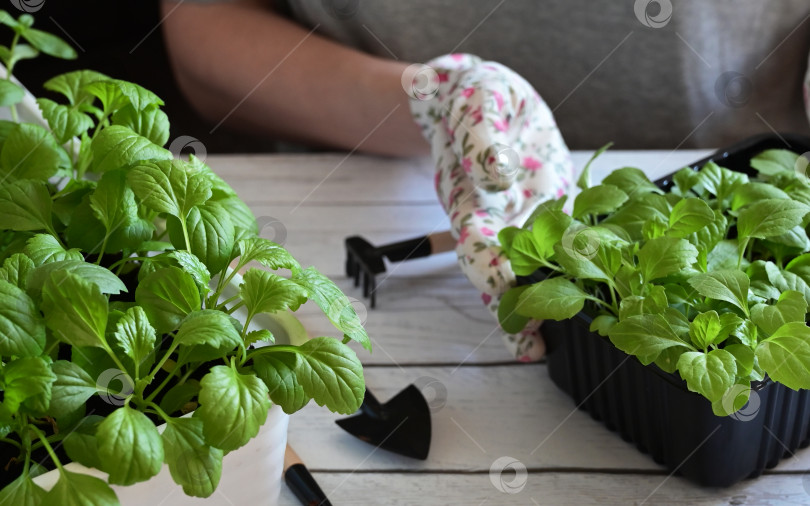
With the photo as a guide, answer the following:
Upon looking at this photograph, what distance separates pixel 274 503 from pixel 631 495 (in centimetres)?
27

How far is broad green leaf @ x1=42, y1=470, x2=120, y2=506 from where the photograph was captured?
15.3 inches

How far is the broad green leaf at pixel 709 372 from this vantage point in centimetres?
50

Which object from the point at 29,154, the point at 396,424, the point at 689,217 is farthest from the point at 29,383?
the point at 689,217

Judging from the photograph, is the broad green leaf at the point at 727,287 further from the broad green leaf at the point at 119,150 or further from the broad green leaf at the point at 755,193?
the broad green leaf at the point at 119,150

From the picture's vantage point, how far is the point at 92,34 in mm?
1510

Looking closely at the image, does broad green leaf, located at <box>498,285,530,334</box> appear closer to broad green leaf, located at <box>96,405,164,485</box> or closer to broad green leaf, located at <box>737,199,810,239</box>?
broad green leaf, located at <box>737,199,810,239</box>

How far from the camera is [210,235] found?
19.4 inches

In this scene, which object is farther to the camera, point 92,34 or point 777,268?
point 92,34

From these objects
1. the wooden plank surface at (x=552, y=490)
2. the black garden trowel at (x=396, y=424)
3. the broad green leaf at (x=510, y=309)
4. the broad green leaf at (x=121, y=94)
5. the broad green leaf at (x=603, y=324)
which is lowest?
the wooden plank surface at (x=552, y=490)

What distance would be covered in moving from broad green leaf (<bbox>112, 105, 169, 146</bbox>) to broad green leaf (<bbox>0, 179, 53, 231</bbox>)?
7cm

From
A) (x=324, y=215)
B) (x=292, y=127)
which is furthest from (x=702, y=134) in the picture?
(x=324, y=215)

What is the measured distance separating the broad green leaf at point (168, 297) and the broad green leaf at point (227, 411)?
0.06 m

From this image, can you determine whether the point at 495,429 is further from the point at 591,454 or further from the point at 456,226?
the point at 456,226

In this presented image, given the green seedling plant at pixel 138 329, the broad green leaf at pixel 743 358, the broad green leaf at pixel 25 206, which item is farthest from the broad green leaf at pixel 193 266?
the broad green leaf at pixel 743 358
